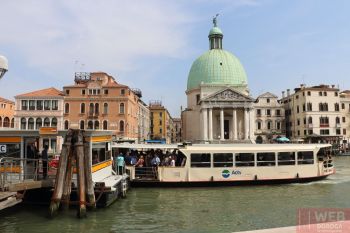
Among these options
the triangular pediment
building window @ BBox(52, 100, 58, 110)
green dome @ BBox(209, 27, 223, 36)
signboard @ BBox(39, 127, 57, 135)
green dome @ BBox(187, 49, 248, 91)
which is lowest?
signboard @ BBox(39, 127, 57, 135)

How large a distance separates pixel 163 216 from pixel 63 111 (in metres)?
40.2

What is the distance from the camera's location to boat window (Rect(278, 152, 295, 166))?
20.7 meters

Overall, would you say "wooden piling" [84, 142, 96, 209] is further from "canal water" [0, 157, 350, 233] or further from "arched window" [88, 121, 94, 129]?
"arched window" [88, 121, 94, 129]

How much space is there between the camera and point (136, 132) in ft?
196

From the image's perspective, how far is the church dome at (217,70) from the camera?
6353 cm

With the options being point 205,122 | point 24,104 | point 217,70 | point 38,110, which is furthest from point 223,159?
point 217,70

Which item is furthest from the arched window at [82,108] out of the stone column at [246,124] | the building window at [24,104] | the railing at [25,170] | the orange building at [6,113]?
the railing at [25,170]

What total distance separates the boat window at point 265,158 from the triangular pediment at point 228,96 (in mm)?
39669

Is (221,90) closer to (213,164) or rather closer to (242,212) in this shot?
(213,164)

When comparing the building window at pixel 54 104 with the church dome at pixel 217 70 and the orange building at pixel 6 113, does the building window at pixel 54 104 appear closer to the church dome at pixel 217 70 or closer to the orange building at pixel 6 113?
the orange building at pixel 6 113

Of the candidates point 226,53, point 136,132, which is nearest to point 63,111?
point 136,132

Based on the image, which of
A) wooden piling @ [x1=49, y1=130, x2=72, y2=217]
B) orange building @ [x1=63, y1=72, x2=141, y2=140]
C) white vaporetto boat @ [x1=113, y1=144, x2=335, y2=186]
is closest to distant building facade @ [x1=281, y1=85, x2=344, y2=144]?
orange building @ [x1=63, y1=72, x2=141, y2=140]

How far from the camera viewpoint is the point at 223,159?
65.7ft

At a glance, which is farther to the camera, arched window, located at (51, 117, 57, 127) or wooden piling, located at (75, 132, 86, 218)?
arched window, located at (51, 117, 57, 127)
